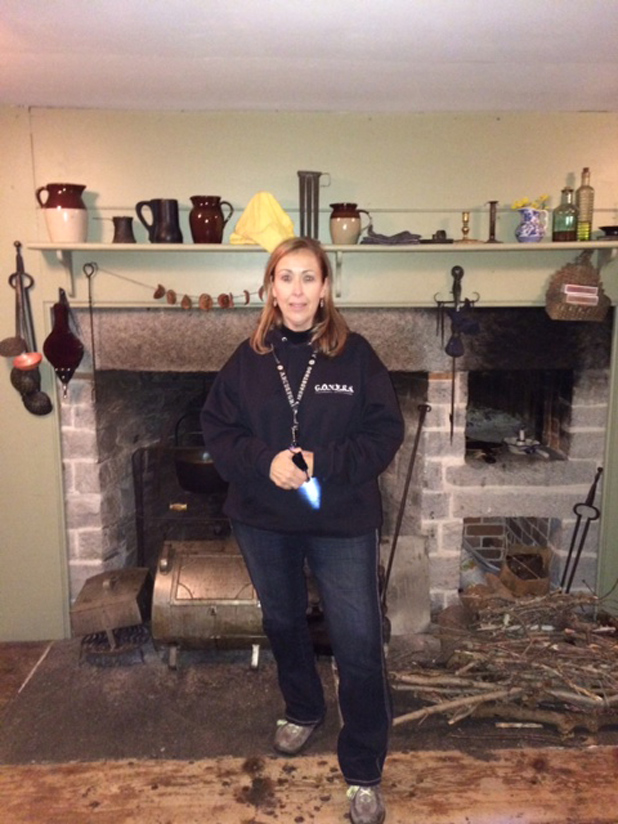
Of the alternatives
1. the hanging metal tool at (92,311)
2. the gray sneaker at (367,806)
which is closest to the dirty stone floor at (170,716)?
the gray sneaker at (367,806)

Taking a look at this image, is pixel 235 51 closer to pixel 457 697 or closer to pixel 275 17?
pixel 275 17

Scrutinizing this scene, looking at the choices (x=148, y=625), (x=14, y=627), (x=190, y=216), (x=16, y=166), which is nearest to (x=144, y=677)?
(x=148, y=625)

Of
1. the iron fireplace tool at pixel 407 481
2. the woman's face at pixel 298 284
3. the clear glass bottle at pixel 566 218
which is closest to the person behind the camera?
the woman's face at pixel 298 284

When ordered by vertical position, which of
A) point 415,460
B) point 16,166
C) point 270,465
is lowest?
point 415,460

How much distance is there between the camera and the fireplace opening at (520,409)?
274 cm

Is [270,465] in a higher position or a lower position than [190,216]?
lower

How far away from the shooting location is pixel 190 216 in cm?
229

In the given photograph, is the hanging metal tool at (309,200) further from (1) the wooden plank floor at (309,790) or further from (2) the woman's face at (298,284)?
(1) the wooden plank floor at (309,790)

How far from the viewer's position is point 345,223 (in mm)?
2270

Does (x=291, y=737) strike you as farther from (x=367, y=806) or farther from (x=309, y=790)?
(x=367, y=806)

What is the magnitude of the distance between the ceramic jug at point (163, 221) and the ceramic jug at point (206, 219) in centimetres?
5

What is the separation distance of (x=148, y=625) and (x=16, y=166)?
179cm

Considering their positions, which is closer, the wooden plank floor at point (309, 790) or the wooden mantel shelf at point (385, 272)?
the wooden plank floor at point (309, 790)

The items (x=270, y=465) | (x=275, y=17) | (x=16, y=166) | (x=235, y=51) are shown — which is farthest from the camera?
(x=16, y=166)
